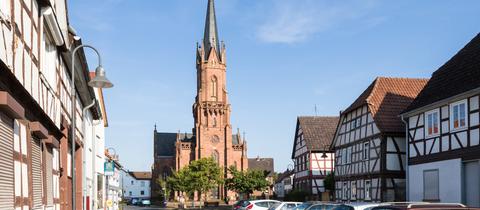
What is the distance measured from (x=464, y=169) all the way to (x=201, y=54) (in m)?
82.5

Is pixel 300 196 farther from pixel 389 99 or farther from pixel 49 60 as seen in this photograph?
pixel 49 60

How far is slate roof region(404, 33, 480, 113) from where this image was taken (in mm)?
25953

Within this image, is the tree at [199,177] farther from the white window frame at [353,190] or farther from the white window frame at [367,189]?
the white window frame at [367,189]

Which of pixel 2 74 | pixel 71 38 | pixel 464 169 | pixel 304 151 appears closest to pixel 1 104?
pixel 2 74

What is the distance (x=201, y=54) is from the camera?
347 ft

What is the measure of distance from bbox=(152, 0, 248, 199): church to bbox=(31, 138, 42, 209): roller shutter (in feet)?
290

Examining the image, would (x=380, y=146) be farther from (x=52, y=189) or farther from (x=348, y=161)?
(x=52, y=189)

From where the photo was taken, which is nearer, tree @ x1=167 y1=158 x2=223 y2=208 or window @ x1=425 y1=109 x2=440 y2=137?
window @ x1=425 y1=109 x2=440 y2=137

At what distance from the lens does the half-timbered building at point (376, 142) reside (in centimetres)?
3575

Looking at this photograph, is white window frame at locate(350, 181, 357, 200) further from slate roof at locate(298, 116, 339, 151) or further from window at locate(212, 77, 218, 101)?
window at locate(212, 77, 218, 101)

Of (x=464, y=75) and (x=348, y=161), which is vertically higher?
(x=464, y=75)

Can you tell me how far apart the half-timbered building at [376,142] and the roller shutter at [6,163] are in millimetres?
28992

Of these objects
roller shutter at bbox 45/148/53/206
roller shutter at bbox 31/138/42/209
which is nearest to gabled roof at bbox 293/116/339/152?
roller shutter at bbox 45/148/53/206

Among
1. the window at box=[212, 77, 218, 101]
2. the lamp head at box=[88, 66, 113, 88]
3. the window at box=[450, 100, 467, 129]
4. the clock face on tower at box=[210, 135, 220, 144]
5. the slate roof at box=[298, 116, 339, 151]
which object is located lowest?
the clock face on tower at box=[210, 135, 220, 144]
